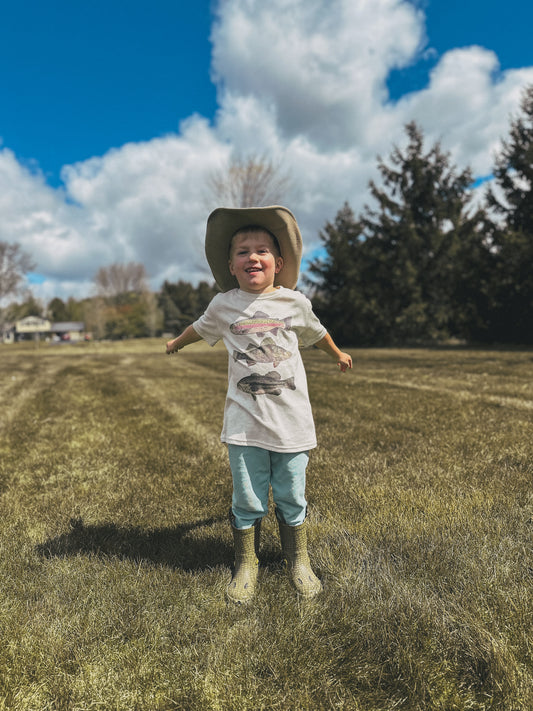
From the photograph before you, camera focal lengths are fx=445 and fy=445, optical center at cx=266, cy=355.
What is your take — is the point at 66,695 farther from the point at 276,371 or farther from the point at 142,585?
the point at 276,371

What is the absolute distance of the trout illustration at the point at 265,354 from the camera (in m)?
2.28

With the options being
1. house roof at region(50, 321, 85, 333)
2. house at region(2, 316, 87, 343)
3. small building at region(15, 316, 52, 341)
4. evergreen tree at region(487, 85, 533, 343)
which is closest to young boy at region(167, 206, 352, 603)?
evergreen tree at region(487, 85, 533, 343)

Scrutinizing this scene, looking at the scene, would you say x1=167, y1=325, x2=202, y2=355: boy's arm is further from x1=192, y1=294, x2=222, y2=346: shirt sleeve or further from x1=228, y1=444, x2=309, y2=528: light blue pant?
x1=228, y1=444, x2=309, y2=528: light blue pant

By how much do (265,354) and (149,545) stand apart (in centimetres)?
145

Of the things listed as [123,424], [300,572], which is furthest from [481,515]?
[123,424]

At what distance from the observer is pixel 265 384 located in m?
2.24

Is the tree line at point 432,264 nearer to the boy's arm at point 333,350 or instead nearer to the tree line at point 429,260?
the tree line at point 429,260

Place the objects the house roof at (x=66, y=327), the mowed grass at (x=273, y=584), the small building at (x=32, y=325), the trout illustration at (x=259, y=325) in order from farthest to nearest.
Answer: the house roof at (x=66, y=327) → the small building at (x=32, y=325) → the trout illustration at (x=259, y=325) → the mowed grass at (x=273, y=584)

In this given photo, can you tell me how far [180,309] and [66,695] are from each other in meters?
81.4

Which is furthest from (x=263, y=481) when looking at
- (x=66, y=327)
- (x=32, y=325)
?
(x=32, y=325)

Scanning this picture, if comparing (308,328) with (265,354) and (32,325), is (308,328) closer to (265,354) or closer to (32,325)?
(265,354)

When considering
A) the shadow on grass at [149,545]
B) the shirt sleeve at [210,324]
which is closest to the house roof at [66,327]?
Result: the shadow on grass at [149,545]

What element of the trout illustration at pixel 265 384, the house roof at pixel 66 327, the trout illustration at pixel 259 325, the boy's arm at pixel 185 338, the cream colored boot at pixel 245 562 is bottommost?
the cream colored boot at pixel 245 562

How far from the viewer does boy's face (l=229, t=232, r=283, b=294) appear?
234 cm
